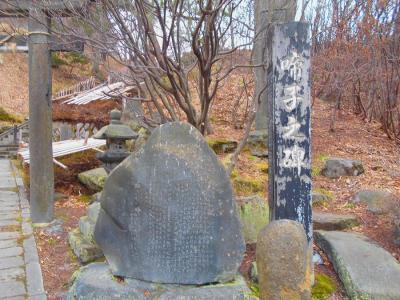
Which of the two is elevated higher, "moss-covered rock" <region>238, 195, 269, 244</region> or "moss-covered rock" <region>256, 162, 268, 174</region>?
"moss-covered rock" <region>256, 162, 268, 174</region>

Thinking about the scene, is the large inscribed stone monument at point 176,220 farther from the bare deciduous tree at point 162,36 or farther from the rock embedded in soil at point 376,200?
the rock embedded in soil at point 376,200

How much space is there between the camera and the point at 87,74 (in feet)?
73.0

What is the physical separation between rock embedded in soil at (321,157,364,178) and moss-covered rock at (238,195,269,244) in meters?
3.14

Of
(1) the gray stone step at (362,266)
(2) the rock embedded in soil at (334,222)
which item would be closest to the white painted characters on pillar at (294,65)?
(1) the gray stone step at (362,266)

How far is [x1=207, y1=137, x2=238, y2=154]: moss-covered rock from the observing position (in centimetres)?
841

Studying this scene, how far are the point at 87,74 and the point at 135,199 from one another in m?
20.3

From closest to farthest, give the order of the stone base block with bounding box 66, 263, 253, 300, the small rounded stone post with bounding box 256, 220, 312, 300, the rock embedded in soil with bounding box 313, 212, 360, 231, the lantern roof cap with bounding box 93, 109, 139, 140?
the small rounded stone post with bounding box 256, 220, 312, 300 < the stone base block with bounding box 66, 263, 253, 300 < the rock embedded in soil with bounding box 313, 212, 360, 231 < the lantern roof cap with bounding box 93, 109, 139, 140

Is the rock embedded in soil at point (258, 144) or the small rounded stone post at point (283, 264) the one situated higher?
the rock embedded in soil at point (258, 144)

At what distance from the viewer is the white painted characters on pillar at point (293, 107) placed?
372 cm

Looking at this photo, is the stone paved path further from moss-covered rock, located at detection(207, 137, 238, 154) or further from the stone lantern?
moss-covered rock, located at detection(207, 137, 238, 154)

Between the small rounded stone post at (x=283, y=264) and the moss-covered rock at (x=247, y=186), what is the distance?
12.9 ft

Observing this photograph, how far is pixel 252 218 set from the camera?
15.5 feet

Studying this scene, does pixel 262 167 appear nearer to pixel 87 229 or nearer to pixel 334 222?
pixel 334 222

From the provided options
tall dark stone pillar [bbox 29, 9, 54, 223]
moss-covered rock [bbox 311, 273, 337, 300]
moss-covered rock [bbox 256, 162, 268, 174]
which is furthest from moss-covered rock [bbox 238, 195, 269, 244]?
tall dark stone pillar [bbox 29, 9, 54, 223]
